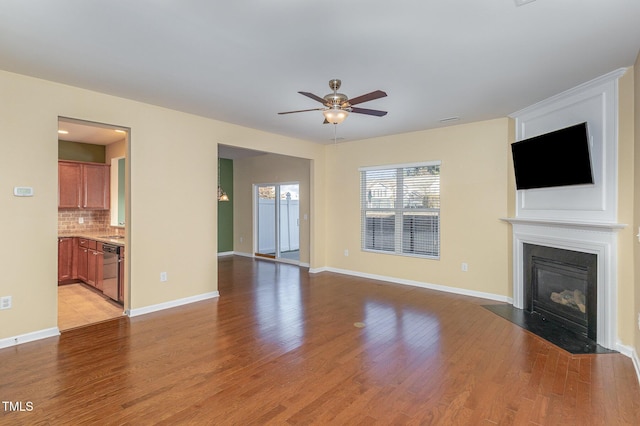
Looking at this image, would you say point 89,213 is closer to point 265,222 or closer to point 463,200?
point 265,222

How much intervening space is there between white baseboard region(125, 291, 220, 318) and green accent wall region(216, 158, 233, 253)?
4156 millimetres

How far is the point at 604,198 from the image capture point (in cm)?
339

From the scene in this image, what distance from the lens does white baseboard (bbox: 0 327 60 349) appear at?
328 centimetres

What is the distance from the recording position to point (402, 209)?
6.12 metres

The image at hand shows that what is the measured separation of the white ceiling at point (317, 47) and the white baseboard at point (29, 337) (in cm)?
257

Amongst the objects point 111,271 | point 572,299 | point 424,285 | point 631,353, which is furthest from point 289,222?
point 631,353

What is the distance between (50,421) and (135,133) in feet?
10.3

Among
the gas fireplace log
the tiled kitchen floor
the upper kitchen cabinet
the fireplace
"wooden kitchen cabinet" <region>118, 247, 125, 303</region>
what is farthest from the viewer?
the upper kitchen cabinet

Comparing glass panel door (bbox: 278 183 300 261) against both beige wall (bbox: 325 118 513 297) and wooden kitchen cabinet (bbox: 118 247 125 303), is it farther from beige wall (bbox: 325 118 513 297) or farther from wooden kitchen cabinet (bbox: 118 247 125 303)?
wooden kitchen cabinet (bbox: 118 247 125 303)

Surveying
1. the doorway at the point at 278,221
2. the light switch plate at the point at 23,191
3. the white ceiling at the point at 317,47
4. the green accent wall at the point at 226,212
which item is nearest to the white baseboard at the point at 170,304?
the light switch plate at the point at 23,191

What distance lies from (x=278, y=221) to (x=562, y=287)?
599 cm

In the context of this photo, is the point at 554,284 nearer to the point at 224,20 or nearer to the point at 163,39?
the point at 224,20

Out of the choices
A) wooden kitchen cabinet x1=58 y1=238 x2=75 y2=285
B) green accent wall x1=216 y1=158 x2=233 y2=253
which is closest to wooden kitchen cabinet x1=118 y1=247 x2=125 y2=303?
wooden kitchen cabinet x1=58 y1=238 x2=75 y2=285

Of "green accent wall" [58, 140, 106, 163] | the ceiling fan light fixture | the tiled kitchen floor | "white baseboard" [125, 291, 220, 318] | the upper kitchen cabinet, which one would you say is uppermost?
"green accent wall" [58, 140, 106, 163]
